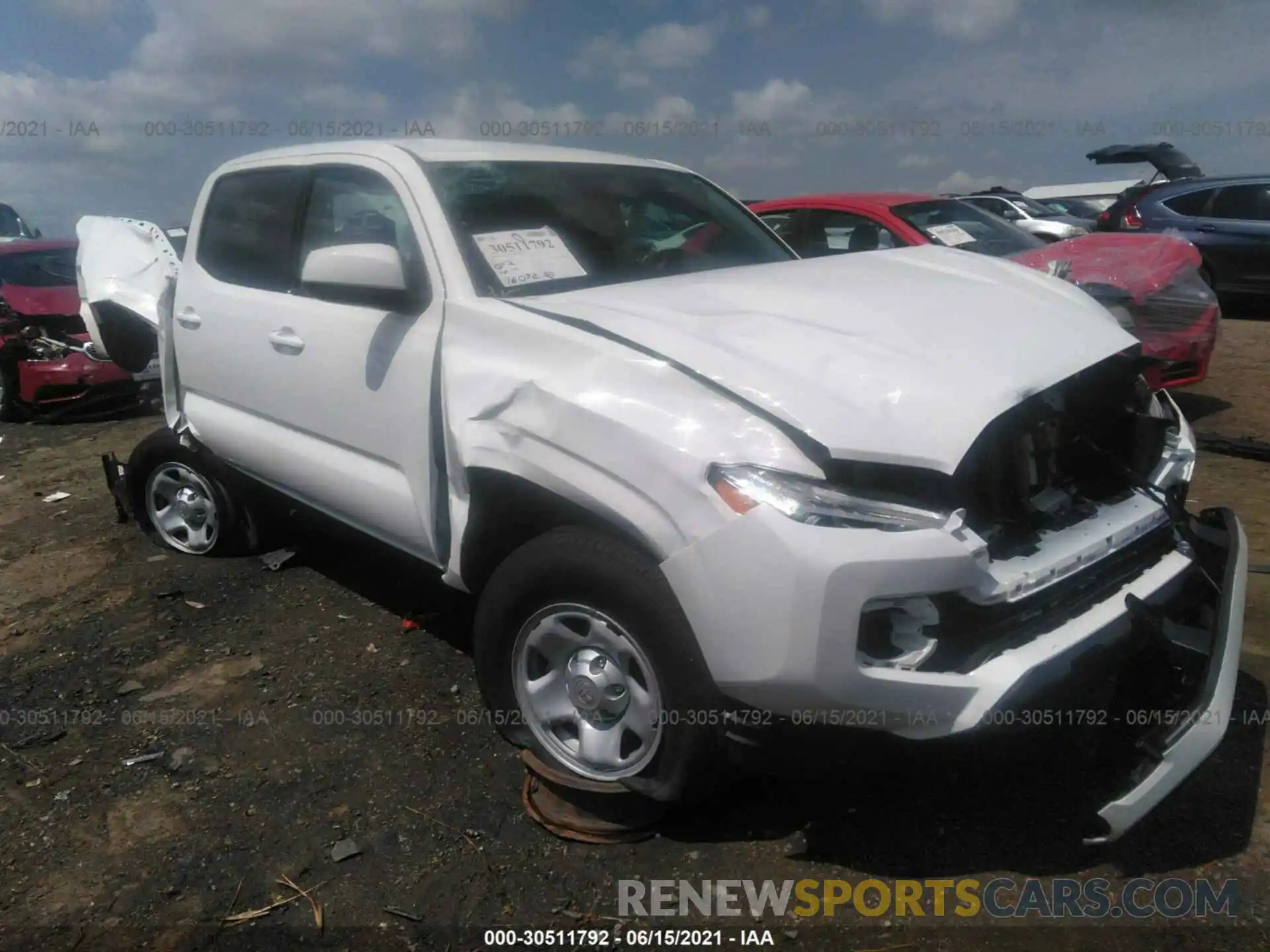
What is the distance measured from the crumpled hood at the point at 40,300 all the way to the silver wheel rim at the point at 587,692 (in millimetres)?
6907

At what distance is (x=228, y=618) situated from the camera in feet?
12.6

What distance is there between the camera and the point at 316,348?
3146 mm

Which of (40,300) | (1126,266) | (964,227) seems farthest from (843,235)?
(40,300)

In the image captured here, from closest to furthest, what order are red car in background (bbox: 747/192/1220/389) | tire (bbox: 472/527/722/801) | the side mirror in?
tire (bbox: 472/527/722/801), the side mirror, red car in background (bbox: 747/192/1220/389)

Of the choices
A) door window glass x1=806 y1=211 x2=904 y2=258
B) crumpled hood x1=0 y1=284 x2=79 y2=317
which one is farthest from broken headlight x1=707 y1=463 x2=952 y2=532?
crumpled hood x1=0 y1=284 x2=79 y2=317

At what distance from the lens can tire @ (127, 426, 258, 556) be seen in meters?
4.13

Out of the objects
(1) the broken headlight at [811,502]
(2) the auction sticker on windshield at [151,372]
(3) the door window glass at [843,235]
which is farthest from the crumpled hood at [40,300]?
(1) the broken headlight at [811,502]

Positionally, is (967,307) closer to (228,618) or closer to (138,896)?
(138,896)

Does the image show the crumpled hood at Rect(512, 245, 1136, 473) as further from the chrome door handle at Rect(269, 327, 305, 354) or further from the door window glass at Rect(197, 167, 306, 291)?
the door window glass at Rect(197, 167, 306, 291)

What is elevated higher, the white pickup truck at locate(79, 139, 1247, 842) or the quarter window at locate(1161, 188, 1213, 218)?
the quarter window at locate(1161, 188, 1213, 218)

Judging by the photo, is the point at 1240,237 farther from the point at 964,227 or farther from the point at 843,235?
the point at 843,235

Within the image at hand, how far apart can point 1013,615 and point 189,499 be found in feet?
12.2

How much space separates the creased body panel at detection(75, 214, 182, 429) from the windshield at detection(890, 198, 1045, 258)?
4.63 metres

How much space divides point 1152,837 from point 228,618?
3350mm
